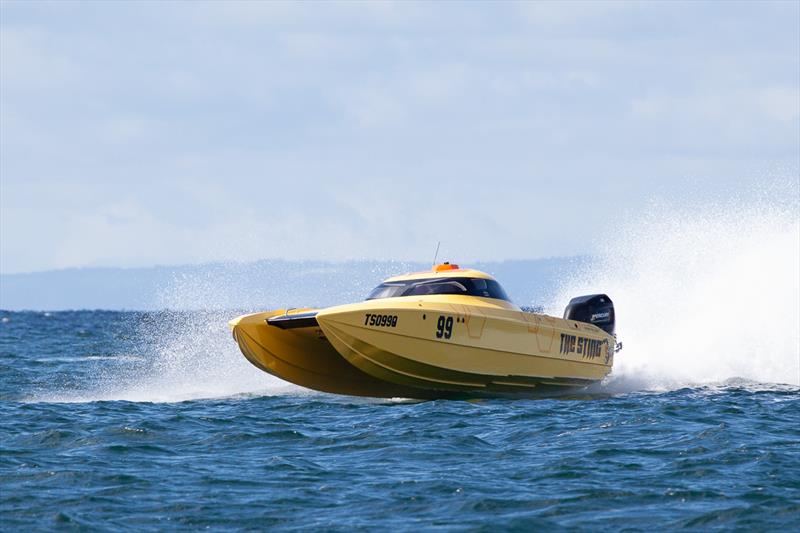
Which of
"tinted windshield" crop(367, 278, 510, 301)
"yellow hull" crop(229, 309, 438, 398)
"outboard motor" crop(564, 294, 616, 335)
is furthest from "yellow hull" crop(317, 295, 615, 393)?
"outboard motor" crop(564, 294, 616, 335)

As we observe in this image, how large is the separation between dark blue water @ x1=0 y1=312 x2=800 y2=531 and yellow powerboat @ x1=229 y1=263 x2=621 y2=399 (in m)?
0.47

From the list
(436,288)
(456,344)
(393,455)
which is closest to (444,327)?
(456,344)

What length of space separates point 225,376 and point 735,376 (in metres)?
9.92

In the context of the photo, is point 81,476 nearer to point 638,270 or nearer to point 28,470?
point 28,470

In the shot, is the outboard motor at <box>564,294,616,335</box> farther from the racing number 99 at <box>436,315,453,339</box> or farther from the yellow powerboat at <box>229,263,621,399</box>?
the racing number 99 at <box>436,315,453,339</box>

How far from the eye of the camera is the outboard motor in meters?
20.0

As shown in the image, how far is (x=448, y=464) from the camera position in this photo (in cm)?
1124

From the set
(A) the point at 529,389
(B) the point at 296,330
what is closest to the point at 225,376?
(B) the point at 296,330

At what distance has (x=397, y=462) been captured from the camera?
1136 centimetres

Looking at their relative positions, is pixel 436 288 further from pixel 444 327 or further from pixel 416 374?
pixel 416 374

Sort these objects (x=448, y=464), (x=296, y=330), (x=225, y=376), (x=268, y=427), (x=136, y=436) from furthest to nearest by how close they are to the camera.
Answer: (x=225, y=376), (x=296, y=330), (x=268, y=427), (x=136, y=436), (x=448, y=464)

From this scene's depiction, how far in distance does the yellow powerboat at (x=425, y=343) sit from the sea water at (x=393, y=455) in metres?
0.45

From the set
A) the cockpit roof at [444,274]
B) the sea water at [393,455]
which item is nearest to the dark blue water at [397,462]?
the sea water at [393,455]

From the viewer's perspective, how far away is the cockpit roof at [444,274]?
1734cm
